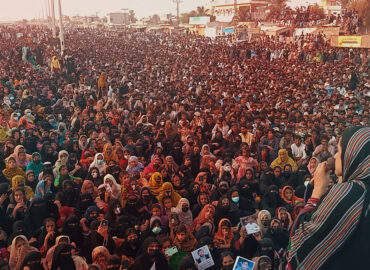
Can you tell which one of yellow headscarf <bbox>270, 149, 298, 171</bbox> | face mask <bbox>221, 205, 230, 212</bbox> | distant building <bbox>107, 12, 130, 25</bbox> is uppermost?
distant building <bbox>107, 12, 130, 25</bbox>

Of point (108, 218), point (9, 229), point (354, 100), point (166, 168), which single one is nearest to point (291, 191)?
point (166, 168)

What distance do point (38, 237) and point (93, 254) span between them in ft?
3.19

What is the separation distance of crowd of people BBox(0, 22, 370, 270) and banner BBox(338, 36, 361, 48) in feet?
18.1

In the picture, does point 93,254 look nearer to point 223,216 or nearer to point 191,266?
point 191,266

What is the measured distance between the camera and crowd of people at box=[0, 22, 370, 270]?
3961mm

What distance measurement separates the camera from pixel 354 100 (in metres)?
9.69

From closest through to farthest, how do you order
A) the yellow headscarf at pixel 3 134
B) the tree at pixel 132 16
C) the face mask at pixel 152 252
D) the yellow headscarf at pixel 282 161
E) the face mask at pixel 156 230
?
the face mask at pixel 152 252
the face mask at pixel 156 230
the yellow headscarf at pixel 282 161
the yellow headscarf at pixel 3 134
the tree at pixel 132 16

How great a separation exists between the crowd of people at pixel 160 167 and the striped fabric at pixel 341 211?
5.93 ft

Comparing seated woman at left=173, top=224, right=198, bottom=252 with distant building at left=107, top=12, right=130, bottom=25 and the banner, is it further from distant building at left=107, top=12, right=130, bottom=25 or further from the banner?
distant building at left=107, top=12, right=130, bottom=25

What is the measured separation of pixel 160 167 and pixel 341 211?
14.8 ft

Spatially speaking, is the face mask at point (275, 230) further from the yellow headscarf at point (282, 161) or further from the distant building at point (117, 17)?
the distant building at point (117, 17)

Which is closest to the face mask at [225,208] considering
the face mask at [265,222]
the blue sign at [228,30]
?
the face mask at [265,222]

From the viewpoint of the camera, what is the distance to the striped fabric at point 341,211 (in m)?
1.47

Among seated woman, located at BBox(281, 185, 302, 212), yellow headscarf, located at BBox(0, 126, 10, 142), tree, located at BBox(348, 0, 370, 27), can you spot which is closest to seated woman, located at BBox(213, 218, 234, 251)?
seated woman, located at BBox(281, 185, 302, 212)
